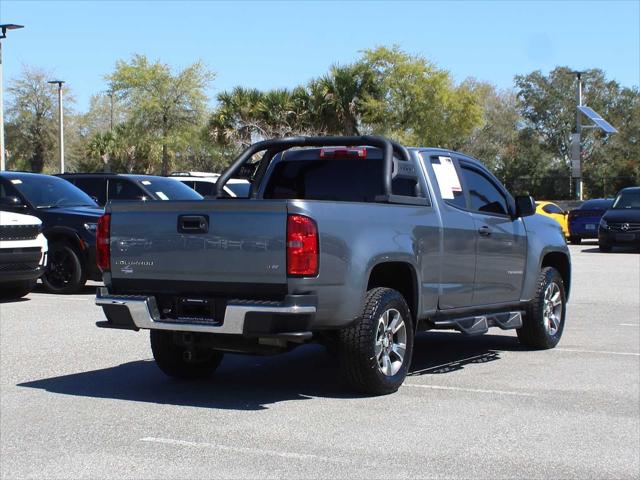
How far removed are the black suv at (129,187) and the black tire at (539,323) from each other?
28.5 feet

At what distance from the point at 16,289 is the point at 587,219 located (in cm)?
2111

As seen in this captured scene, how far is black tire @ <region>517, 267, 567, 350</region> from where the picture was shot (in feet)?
32.4

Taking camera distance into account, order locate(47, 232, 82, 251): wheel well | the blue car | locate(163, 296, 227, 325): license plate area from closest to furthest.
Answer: locate(163, 296, 227, 325): license plate area → locate(47, 232, 82, 251): wheel well → the blue car

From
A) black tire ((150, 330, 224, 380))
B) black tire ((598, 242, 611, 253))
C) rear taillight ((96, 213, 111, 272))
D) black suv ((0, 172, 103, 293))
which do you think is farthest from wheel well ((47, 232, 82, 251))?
black tire ((598, 242, 611, 253))

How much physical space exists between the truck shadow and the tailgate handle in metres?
1.32

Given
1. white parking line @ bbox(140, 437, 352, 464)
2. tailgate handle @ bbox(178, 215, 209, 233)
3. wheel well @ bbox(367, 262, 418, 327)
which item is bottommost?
white parking line @ bbox(140, 437, 352, 464)

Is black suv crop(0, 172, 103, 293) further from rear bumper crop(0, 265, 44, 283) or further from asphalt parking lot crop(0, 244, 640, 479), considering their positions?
asphalt parking lot crop(0, 244, 640, 479)

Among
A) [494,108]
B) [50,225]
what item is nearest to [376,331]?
[50,225]

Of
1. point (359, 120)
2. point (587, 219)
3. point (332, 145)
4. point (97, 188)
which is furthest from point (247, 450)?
point (359, 120)

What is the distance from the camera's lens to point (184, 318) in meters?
7.14

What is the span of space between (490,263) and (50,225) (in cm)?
811

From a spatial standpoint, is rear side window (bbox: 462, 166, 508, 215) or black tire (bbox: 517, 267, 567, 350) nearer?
rear side window (bbox: 462, 166, 508, 215)

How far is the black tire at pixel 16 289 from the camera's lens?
14.3 metres

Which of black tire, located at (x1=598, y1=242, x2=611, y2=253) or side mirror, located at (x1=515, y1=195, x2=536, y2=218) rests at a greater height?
side mirror, located at (x1=515, y1=195, x2=536, y2=218)
